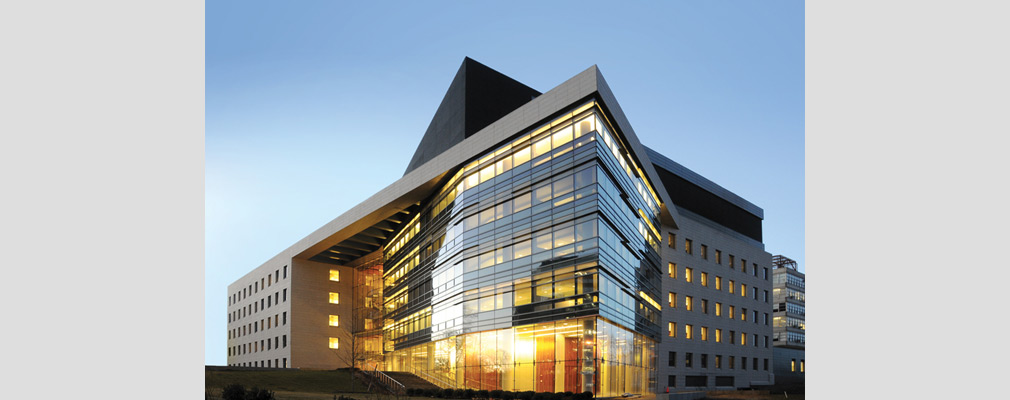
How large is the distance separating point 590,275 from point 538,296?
10.6 feet

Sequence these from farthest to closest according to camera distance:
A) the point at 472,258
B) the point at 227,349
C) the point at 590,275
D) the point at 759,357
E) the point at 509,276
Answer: the point at 227,349 → the point at 759,357 → the point at 472,258 → the point at 509,276 → the point at 590,275

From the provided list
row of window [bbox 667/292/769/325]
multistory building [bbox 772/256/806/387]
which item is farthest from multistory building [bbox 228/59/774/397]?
multistory building [bbox 772/256/806/387]

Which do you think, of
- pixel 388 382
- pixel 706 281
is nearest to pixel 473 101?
pixel 388 382

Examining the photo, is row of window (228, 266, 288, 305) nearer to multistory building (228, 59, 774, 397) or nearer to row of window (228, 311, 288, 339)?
multistory building (228, 59, 774, 397)

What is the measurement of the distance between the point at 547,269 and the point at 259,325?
5474cm

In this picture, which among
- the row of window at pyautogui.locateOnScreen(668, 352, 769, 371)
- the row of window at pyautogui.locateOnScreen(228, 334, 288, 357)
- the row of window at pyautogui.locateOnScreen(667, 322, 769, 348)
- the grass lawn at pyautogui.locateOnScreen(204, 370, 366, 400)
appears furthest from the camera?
the row of window at pyautogui.locateOnScreen(228, 334, 288, 357)

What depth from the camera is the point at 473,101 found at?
5119 cm

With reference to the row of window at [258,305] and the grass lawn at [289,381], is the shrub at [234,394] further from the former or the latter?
the row of window at [258,305]

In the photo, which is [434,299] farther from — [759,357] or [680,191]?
[759,357]

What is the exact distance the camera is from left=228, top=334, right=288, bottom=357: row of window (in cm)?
7119

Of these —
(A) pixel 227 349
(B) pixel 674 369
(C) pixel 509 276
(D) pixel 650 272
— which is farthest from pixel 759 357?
(A) pixel 227 349

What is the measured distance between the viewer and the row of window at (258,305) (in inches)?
2857

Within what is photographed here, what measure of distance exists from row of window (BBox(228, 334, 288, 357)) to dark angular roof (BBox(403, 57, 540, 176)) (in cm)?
2880

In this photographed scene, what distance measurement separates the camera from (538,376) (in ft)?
113
